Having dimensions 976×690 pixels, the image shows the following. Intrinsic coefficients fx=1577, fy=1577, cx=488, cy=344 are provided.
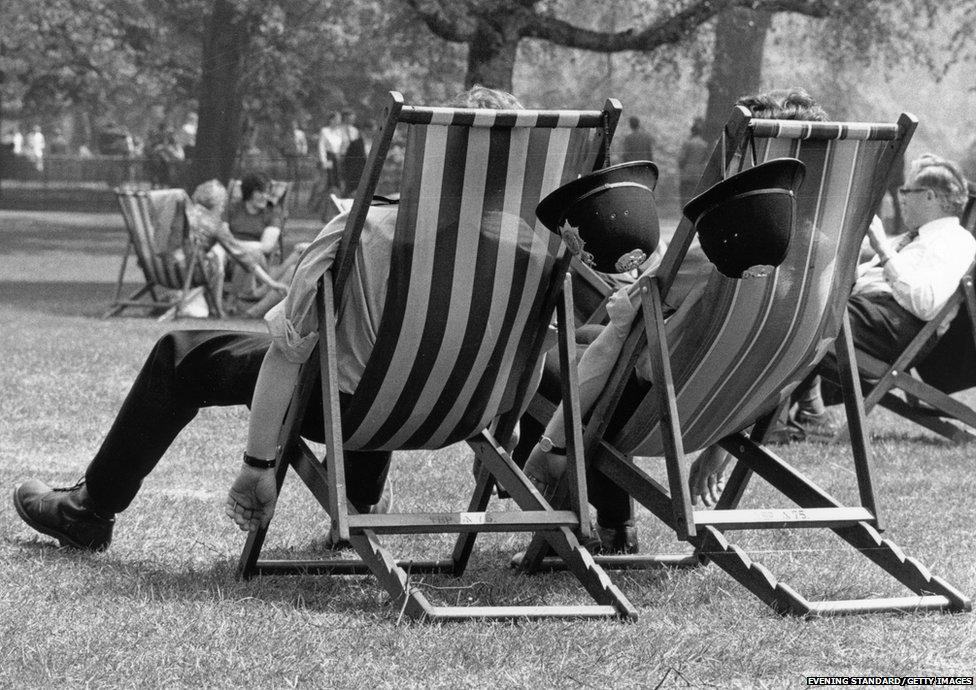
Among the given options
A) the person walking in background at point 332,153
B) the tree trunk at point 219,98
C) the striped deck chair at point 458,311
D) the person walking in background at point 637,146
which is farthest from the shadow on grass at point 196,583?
the person walking in background at point 332,153

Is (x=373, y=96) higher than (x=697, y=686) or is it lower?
lower

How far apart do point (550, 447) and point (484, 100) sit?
972mm

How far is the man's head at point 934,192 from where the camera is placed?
6719 mm

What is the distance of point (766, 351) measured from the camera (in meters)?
3.94

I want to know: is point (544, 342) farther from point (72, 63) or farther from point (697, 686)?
point (72, 63)

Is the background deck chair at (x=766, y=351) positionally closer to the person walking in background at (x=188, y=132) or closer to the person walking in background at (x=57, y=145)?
the person walking in background at (x=188, y=132)

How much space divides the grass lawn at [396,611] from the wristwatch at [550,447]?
0.37 metres

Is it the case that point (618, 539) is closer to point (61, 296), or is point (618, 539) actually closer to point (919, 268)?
point (919, 268)

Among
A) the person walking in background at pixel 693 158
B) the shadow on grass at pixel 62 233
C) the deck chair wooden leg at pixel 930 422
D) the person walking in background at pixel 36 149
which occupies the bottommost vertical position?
the person walking in background at pixel 36 149

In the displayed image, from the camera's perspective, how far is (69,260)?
19.9 m

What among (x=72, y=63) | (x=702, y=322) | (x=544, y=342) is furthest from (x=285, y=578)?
(x=72, y=63)

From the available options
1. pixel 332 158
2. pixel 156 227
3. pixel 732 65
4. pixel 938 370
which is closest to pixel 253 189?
pixel 156 227

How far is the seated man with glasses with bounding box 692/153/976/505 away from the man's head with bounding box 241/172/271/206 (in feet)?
24.7

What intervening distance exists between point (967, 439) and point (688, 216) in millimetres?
3893
